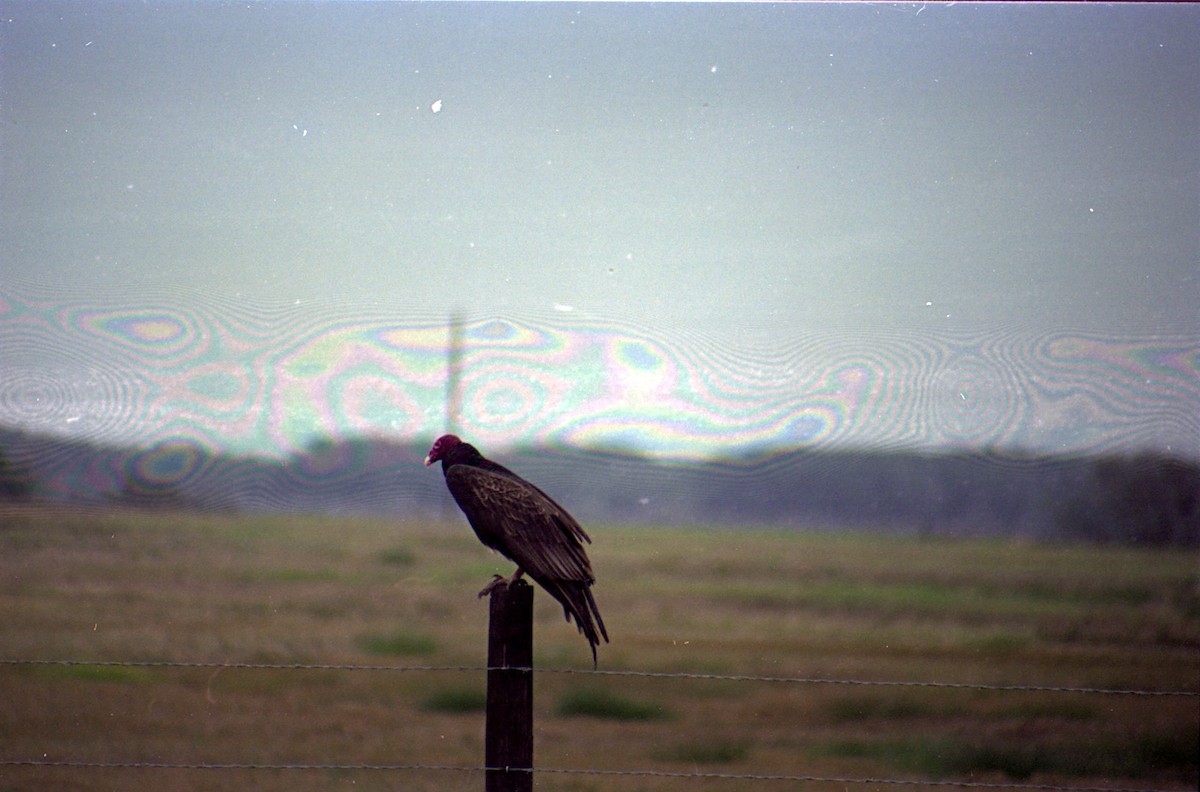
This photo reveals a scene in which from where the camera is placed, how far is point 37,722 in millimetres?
4387

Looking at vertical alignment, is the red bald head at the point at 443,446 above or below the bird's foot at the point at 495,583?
Result: above

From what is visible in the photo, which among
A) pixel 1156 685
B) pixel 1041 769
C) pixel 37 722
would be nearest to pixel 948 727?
pixel 1041 769

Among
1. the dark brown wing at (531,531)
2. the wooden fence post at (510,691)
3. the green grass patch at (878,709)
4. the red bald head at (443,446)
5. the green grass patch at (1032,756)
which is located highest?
the red bald head at (443,446)

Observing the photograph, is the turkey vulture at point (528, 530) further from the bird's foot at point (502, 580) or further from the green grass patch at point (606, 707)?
the green grass patch at point (606, 707)

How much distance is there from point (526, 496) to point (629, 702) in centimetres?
201

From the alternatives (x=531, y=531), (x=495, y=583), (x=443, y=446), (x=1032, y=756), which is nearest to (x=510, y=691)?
(x=495, y=583)

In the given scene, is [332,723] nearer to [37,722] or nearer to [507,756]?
[37,722]

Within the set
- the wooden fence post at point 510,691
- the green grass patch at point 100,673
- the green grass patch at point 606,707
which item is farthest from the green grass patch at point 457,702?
the wooden fence post at point 510,691

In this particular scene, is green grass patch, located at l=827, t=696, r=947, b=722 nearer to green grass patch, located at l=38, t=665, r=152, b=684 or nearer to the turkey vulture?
the turkey vulture

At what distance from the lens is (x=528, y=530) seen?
2.88m

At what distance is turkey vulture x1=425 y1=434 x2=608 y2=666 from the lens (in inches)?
109

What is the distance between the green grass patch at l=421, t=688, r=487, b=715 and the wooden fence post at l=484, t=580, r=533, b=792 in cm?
255

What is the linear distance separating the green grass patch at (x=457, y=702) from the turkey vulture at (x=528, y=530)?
1916 mm

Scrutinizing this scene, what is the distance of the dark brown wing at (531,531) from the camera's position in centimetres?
277
